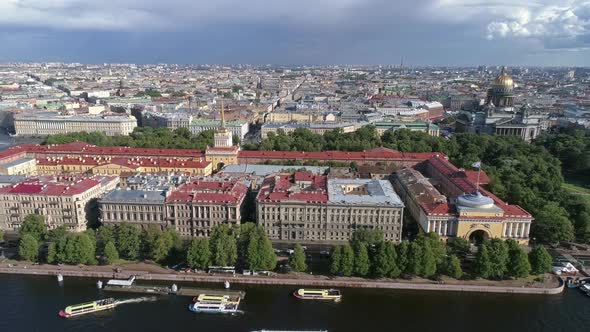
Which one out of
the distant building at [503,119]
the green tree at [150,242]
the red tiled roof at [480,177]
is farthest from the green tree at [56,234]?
the distant building at [503,119]

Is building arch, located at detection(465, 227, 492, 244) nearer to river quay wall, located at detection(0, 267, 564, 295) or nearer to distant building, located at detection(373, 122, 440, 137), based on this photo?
river quay wall, located at detection(0, 267, 564, 295)

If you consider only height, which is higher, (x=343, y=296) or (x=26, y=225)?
(x=26, y=225)

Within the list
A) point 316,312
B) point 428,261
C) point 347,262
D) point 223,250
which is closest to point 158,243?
point 223,250

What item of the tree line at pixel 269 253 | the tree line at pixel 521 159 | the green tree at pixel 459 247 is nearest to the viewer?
the tree line at pixel 269 253

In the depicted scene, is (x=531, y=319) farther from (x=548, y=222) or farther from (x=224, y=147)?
(x=224, y=147)

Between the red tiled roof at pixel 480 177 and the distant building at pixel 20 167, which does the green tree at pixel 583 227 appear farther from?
the distant building at pixel 20 167

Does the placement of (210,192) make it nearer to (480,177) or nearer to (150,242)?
(150,242)

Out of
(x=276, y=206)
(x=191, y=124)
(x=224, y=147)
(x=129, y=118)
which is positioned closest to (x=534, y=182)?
(x=276, y=206)
